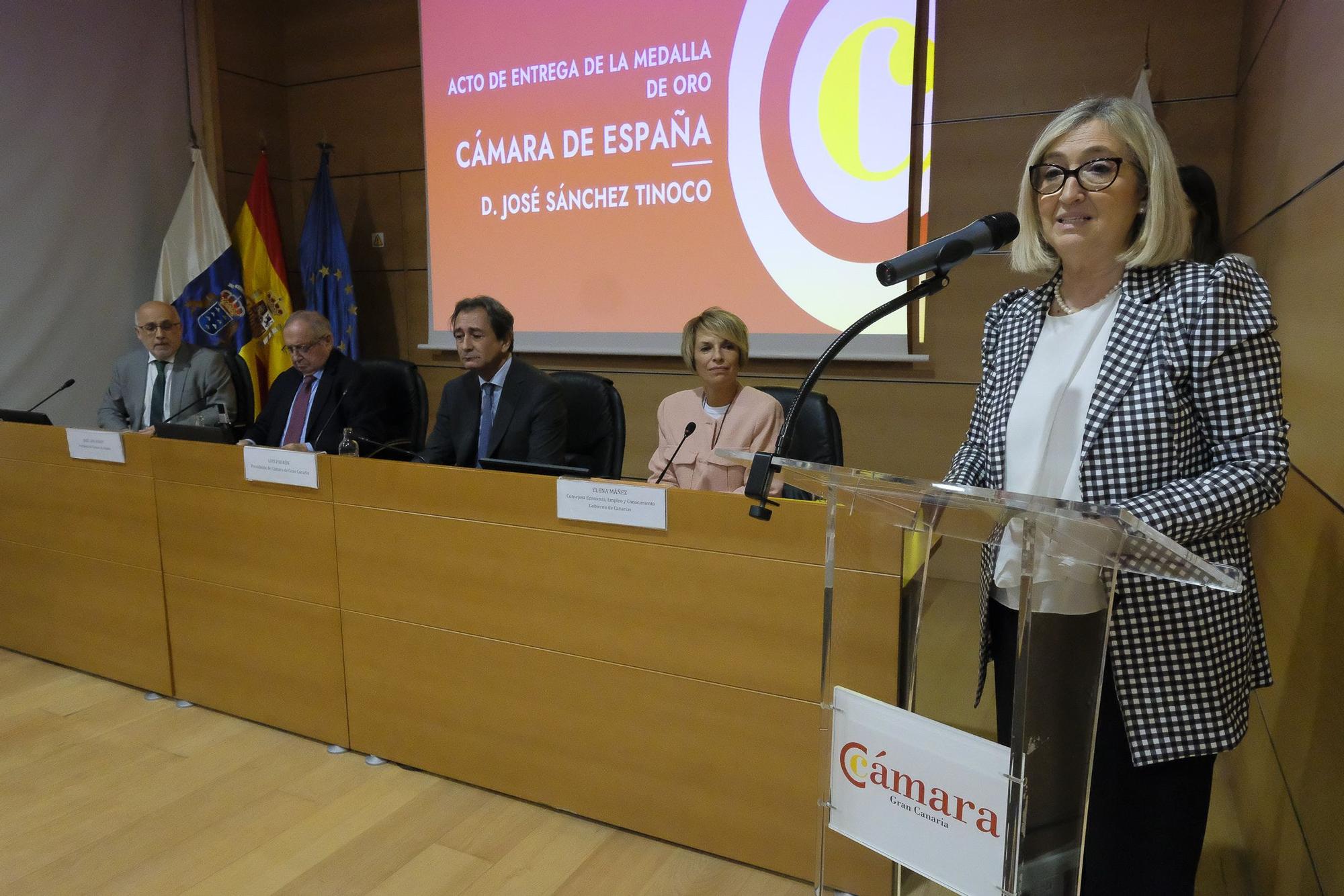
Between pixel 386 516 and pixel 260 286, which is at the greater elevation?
pixel 260 286

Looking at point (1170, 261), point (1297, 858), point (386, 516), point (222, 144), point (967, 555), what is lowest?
point (1297, 858)

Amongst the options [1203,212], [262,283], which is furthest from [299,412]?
[1203,212]

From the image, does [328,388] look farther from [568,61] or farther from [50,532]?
[568,61]

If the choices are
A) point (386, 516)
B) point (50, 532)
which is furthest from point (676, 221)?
point (50, 532)

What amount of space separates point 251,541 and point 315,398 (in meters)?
1.15

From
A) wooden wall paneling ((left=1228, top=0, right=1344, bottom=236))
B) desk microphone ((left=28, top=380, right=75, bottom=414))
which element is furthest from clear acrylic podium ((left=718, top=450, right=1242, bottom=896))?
desk microphone ((left=28, top=380, right=75, bottom=414))

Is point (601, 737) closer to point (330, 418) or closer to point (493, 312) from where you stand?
point (493, 312)

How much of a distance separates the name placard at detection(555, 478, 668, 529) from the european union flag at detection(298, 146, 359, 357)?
11.0 feet

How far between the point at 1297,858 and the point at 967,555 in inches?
40.7

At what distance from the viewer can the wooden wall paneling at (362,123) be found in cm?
482

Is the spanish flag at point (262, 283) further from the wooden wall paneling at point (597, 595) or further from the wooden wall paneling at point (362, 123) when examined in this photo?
the wooden wall paneling at point (597, 595)

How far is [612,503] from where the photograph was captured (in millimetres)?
1883

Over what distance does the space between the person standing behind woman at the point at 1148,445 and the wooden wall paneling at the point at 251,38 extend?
510 centimetres

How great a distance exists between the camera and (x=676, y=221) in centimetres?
411
